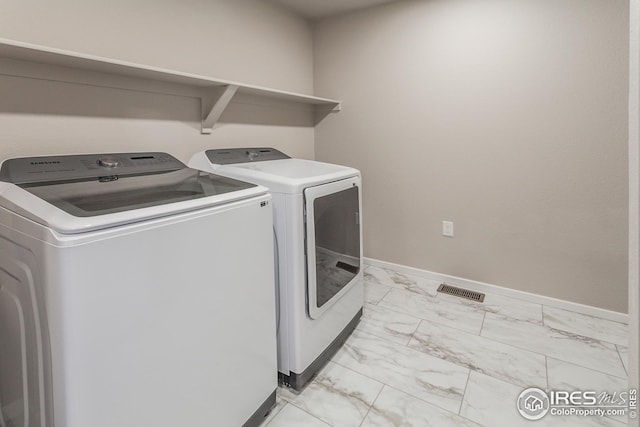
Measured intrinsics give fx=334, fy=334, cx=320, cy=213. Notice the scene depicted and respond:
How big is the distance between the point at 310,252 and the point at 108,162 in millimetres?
929

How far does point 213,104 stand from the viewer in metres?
2.02

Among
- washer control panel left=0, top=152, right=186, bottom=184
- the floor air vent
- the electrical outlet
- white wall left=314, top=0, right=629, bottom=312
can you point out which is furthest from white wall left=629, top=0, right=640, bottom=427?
the electrical outlet

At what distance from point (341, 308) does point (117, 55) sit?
1709mm

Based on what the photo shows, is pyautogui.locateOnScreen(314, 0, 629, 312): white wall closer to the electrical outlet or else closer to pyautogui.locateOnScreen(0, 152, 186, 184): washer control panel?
the electrical outlet

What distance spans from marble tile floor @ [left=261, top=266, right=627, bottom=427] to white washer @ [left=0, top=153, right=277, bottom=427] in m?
Result: 0.40

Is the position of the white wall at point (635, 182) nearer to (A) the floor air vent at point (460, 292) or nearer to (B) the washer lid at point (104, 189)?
(B) the washer lid at point (104, 189)

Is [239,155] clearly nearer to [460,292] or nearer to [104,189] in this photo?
[104,189]

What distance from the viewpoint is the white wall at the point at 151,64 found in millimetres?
1373

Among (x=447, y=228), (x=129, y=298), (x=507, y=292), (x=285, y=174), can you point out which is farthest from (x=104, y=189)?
(x=507, y=292)

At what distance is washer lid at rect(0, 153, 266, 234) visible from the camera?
852 mm

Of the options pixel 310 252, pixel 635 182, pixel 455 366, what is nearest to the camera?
pixel 635 182

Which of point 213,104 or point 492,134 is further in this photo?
point 492,134

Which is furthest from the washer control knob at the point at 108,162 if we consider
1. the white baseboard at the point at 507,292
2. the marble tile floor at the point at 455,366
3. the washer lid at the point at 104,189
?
the white baseboard at the point at 507,292

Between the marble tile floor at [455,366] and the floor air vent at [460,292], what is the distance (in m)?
0.08
